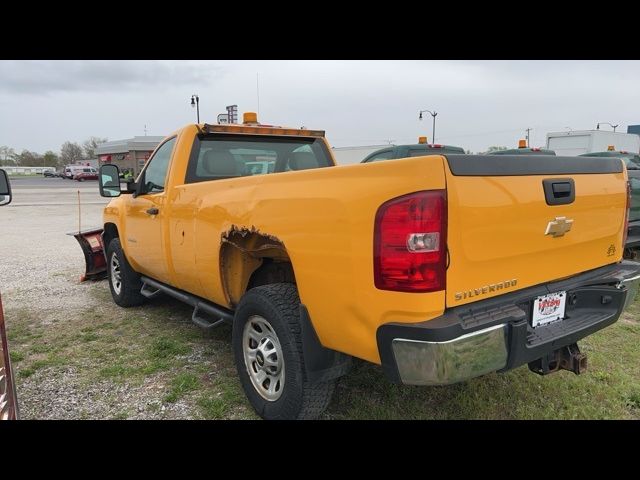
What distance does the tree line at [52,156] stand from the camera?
86.8m

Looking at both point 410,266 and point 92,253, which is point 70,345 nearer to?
point 92,253

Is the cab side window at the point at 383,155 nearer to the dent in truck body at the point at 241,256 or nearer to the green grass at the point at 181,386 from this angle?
the dent in truck body at the point at 241,256

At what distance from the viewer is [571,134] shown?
753 inches

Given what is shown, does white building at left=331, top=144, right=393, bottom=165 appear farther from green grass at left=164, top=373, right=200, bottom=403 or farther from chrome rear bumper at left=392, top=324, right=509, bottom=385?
chrome rear bumper at left=392, top=324, right=509, bottom=385

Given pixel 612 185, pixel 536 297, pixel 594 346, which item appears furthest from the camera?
pixel 594 346

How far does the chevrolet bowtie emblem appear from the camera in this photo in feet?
8.18

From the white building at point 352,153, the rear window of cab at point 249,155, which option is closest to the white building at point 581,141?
the white building at point 352,153

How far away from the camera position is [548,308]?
101 inches

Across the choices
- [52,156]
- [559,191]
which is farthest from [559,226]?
[52,156]

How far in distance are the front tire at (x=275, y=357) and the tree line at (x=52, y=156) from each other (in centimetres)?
8934

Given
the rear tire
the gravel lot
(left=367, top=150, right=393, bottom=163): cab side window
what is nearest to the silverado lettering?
the gravel lot

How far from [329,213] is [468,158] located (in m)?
0.70
